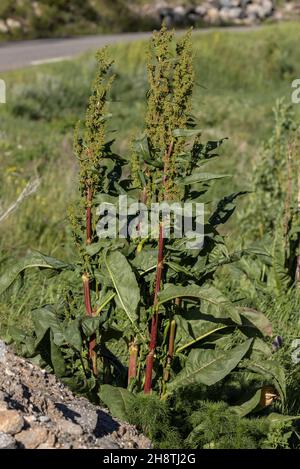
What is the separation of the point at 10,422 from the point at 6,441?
70 mm

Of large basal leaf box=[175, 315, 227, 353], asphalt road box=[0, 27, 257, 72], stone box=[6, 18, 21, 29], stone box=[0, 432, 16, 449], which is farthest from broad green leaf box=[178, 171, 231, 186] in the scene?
stone box=[6, 18, 21, 29]

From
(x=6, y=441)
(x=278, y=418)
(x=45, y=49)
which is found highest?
(x=6, y=441)

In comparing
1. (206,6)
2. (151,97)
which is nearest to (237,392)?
(151,97)

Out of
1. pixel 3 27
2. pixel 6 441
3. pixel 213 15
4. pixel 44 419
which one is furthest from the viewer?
pixel 213 15

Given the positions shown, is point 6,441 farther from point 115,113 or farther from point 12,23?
point 12,23

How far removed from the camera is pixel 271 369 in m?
3.57

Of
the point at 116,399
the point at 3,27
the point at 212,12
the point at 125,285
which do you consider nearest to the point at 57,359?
the point at 116,399

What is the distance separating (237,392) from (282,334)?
1.14 meters

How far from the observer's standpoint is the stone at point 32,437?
3033 mm

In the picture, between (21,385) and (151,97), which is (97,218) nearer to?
(151,97)

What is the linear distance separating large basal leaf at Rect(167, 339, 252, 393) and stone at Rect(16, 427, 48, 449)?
680 mm

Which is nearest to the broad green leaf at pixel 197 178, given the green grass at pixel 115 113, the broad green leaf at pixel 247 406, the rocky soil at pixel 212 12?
the green grass at pixel 115 113

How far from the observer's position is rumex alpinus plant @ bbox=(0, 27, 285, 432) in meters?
3.49

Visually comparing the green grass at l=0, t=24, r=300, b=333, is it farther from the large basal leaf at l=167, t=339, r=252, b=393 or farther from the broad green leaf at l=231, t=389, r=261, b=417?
the broad green leaf at l=231, t=389, r=261, b=417
